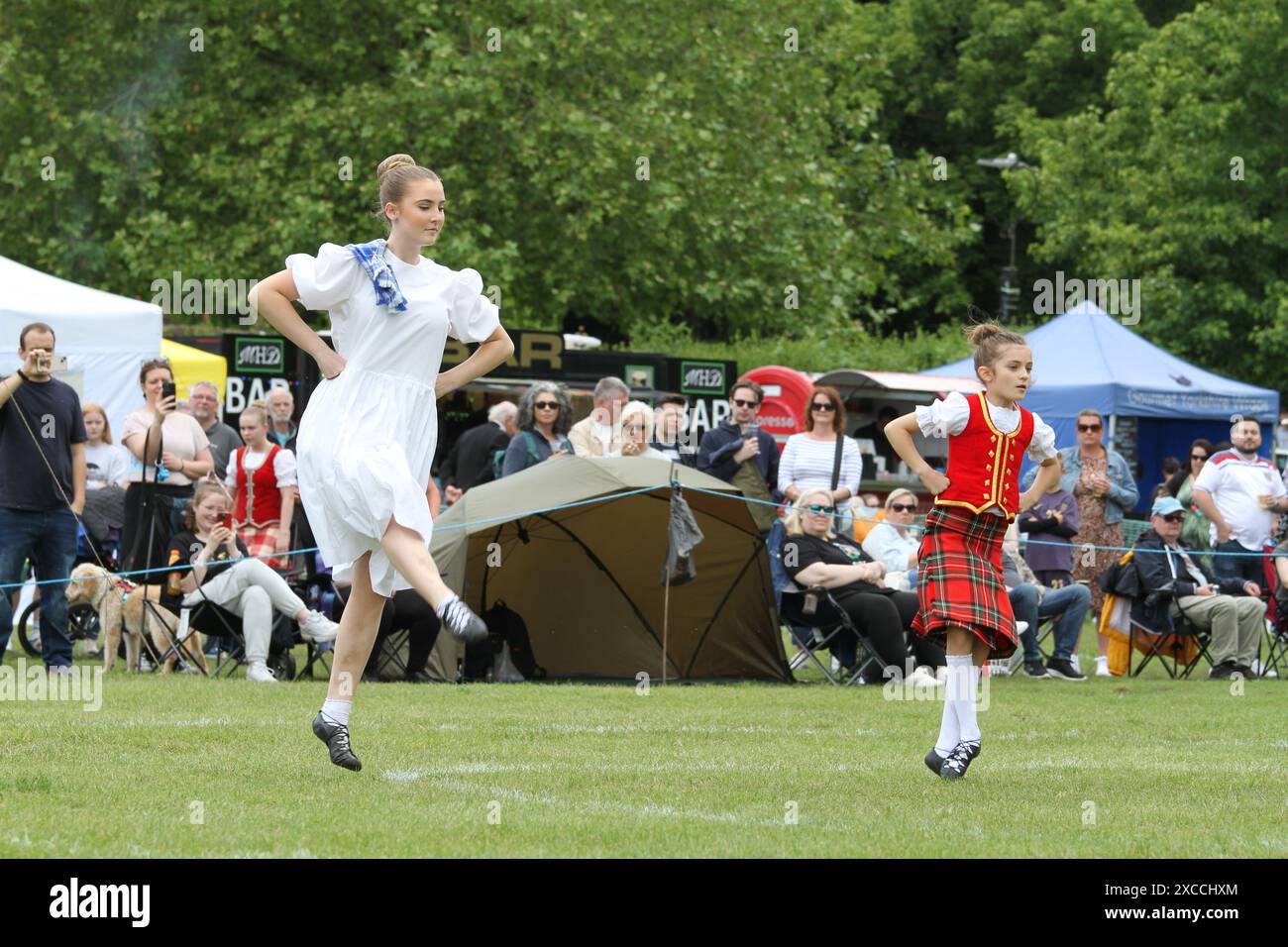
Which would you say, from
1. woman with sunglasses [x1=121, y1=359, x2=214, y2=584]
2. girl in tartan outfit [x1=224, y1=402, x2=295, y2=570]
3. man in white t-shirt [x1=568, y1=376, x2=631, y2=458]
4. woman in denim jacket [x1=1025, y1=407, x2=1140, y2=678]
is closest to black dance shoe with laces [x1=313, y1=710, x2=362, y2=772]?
woman with sunglasses [x1=121, y1=359, x2=214, y2=584]

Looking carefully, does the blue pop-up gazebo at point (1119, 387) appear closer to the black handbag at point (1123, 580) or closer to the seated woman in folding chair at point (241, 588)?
the black handbag at point (1123, 580)

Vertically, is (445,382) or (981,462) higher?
(445,382)

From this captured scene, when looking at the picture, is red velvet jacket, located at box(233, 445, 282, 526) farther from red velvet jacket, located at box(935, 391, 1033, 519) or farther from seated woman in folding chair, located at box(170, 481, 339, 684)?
red velvet jacket, located at box(935, 391, 1033, 519)

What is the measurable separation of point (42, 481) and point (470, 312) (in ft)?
18.4

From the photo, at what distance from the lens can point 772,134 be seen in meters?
31.9

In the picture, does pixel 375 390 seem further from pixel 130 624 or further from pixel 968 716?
pixel 130 624

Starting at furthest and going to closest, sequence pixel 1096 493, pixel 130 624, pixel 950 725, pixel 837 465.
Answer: pixel 1096 493
pixel 837 465
pixel 130 624
pixel 950 725

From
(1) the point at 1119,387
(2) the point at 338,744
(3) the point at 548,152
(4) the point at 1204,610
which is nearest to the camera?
(2) the point at 338,744

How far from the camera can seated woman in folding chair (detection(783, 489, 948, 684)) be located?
44.1 feet

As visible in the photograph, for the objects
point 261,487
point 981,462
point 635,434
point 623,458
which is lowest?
point 261,487

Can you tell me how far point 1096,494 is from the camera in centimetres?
1619

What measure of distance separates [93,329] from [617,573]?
17.2 feet
